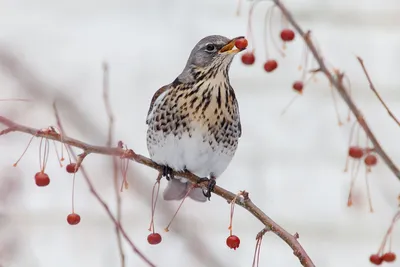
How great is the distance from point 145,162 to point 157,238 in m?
0.16

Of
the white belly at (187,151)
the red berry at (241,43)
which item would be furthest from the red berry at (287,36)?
the white belly at (187,151)

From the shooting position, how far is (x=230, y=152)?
6.75ft

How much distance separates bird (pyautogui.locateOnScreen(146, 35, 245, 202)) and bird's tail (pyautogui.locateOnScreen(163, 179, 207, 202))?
102 mm

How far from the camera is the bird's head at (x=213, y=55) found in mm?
1921

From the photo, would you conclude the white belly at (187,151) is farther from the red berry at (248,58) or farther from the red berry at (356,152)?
the red berry at (356,152)

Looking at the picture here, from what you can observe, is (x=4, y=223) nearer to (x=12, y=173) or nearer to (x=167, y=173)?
(x=12, y=173)

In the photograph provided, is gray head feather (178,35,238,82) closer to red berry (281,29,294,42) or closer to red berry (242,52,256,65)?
red berry (242,52,256,65)

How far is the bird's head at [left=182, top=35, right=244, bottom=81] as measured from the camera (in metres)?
1.92

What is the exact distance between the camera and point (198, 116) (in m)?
1.95

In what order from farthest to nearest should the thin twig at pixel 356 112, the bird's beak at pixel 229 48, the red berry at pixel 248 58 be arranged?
the bird's beak at pixel 229 48
the red berry at pixel 248 58
the thin twig at pixel 356 112

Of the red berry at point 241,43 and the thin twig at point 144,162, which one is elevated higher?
the red berry at point 241,43

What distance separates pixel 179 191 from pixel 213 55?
417mm

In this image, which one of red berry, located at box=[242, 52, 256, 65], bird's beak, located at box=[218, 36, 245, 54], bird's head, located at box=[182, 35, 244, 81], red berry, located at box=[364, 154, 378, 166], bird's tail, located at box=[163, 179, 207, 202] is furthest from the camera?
bird's tail, located at box=[163, 179, 207, 202]

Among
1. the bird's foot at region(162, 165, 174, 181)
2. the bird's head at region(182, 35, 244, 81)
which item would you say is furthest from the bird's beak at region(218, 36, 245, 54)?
the bird's foot at region(162, 165, 174, 181)
